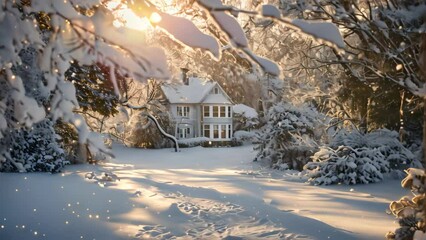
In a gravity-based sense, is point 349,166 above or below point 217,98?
below

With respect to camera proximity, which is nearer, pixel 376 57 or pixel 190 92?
pixel 376 57

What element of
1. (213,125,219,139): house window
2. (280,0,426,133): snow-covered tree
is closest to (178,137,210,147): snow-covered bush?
(213,125,219,139): house window

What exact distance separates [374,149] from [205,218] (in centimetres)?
832

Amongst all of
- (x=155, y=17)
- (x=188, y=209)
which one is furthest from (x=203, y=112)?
(x=155, y=17)

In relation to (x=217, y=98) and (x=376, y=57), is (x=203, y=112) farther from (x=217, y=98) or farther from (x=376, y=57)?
(x=376, y=57)

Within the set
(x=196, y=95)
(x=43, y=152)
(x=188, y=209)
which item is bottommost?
(x=188, y=209)

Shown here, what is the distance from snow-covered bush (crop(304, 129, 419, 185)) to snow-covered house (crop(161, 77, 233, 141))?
95.4 ft

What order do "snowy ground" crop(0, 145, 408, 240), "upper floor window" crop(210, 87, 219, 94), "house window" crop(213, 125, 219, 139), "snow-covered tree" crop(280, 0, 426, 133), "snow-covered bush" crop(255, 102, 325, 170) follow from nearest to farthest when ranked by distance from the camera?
1. "snow-covered tree" crop(280, 0, 426, 133)
2. "snowy ground" crop(0, 145, 408, 240)
3. "snow-covered bush" crop(255, 102, 325, 170)
4. "house window" crop(213, 125, 219, 139)
5. "upper floor window" crop(210, 87, 219, 94)

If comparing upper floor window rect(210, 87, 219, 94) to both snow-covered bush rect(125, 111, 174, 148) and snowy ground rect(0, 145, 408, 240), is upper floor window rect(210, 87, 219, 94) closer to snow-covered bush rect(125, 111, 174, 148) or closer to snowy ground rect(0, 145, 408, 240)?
snow-covered bush rect(125, 111, 174, 148)

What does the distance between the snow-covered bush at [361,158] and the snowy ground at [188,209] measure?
0.59 m

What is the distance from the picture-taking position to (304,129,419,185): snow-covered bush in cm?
1468

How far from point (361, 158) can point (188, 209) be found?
26.0ft

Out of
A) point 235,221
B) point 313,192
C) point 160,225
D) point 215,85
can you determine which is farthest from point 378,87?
point 215,85

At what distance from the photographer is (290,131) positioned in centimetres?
2125
